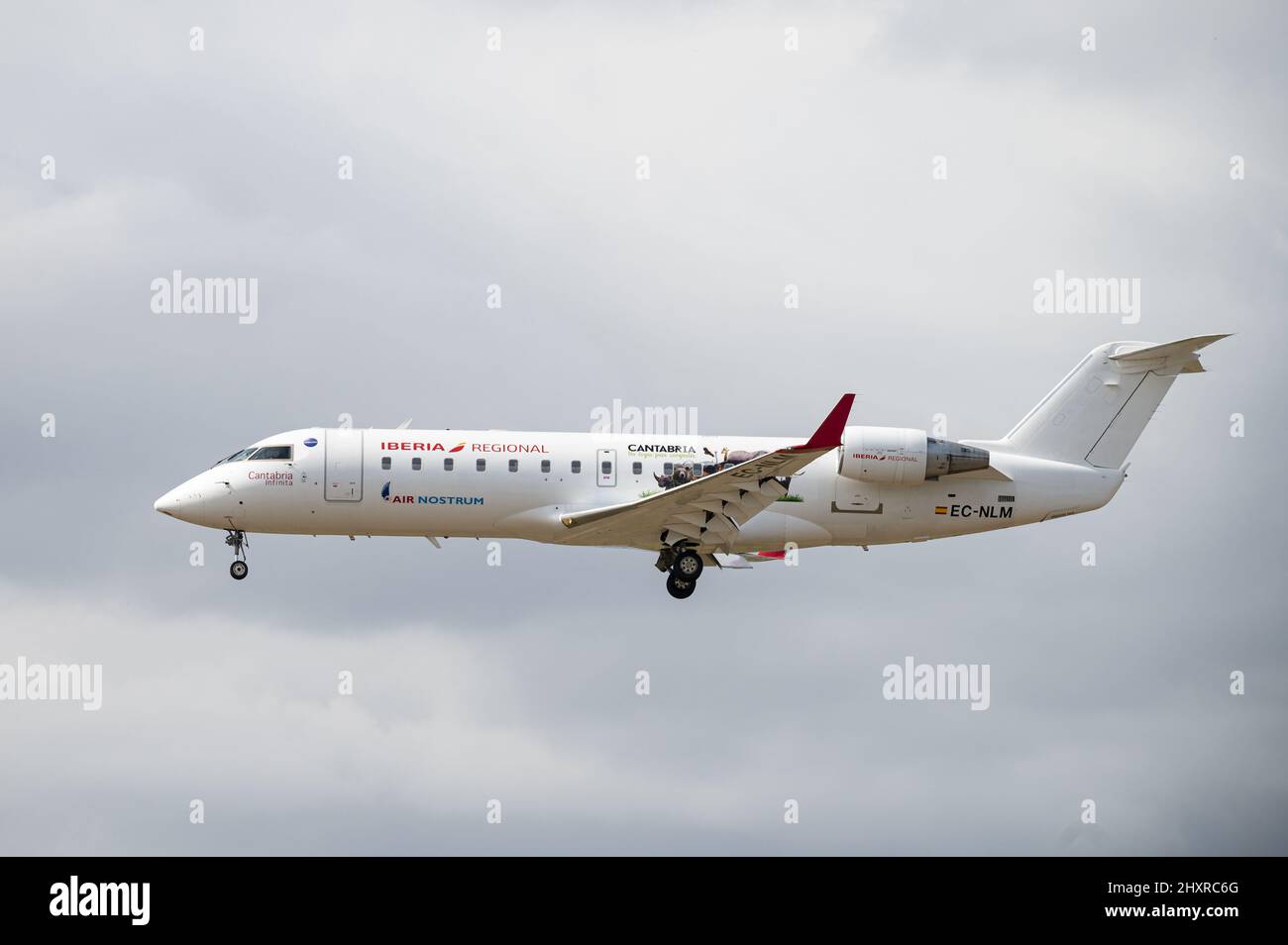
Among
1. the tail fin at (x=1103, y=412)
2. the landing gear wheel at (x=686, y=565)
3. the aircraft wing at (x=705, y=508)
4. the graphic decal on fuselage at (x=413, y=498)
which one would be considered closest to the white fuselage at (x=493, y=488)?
the graphic decal on fuselage at (x=413, y=498)

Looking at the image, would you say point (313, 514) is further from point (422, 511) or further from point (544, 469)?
point (544, 469)

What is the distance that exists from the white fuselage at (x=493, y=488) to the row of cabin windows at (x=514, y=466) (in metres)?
0.02

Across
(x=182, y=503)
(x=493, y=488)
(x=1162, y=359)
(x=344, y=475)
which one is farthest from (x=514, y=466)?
(x=1162, y=359)

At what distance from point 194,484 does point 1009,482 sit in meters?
19.8

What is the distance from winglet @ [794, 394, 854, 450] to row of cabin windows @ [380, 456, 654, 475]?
16.6 ft

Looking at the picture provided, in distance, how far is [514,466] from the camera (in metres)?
45.3

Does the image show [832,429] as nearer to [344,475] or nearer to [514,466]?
[514,466]

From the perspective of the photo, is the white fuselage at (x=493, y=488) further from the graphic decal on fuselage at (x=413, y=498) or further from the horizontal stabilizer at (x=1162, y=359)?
the horizontal stabilizer at (x=1162, y=359)

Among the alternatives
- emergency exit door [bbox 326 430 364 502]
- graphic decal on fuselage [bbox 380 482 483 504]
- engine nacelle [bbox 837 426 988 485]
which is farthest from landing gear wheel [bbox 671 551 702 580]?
emergency exit door [bbox 326 430 364 502]

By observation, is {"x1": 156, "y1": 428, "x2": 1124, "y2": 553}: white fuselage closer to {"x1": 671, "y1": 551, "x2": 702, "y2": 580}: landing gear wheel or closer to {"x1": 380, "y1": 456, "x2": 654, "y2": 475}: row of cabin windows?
{"x1": 380, "y1": 456, "x2": 654, "y2": 475}: row of cabin windows

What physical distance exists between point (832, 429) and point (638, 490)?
19.6 ft

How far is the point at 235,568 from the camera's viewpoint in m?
46.3
